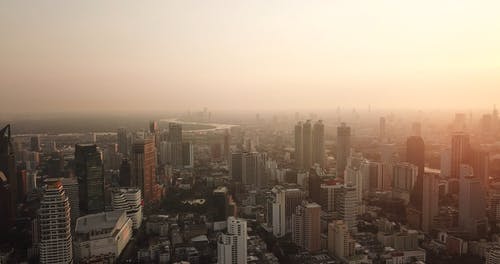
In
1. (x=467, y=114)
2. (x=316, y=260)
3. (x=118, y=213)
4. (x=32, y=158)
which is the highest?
(x=467, y=114)

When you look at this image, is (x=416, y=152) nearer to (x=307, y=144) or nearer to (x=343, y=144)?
(x=343, y=144)

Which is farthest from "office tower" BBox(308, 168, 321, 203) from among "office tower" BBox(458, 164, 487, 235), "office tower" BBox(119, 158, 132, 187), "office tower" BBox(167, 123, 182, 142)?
"office tower" BBox(119, 158, 132, 187)

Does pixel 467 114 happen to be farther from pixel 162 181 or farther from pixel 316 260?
pixel 162 181

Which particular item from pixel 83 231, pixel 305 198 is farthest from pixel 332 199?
pixel 83 231

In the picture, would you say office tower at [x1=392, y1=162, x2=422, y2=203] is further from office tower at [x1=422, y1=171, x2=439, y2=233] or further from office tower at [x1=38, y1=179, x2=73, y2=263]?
office tower at [x1=38, y1=179, x2=73, y2=263]

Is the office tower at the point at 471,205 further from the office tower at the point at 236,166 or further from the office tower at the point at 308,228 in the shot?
the office tower at the point at 236,166
